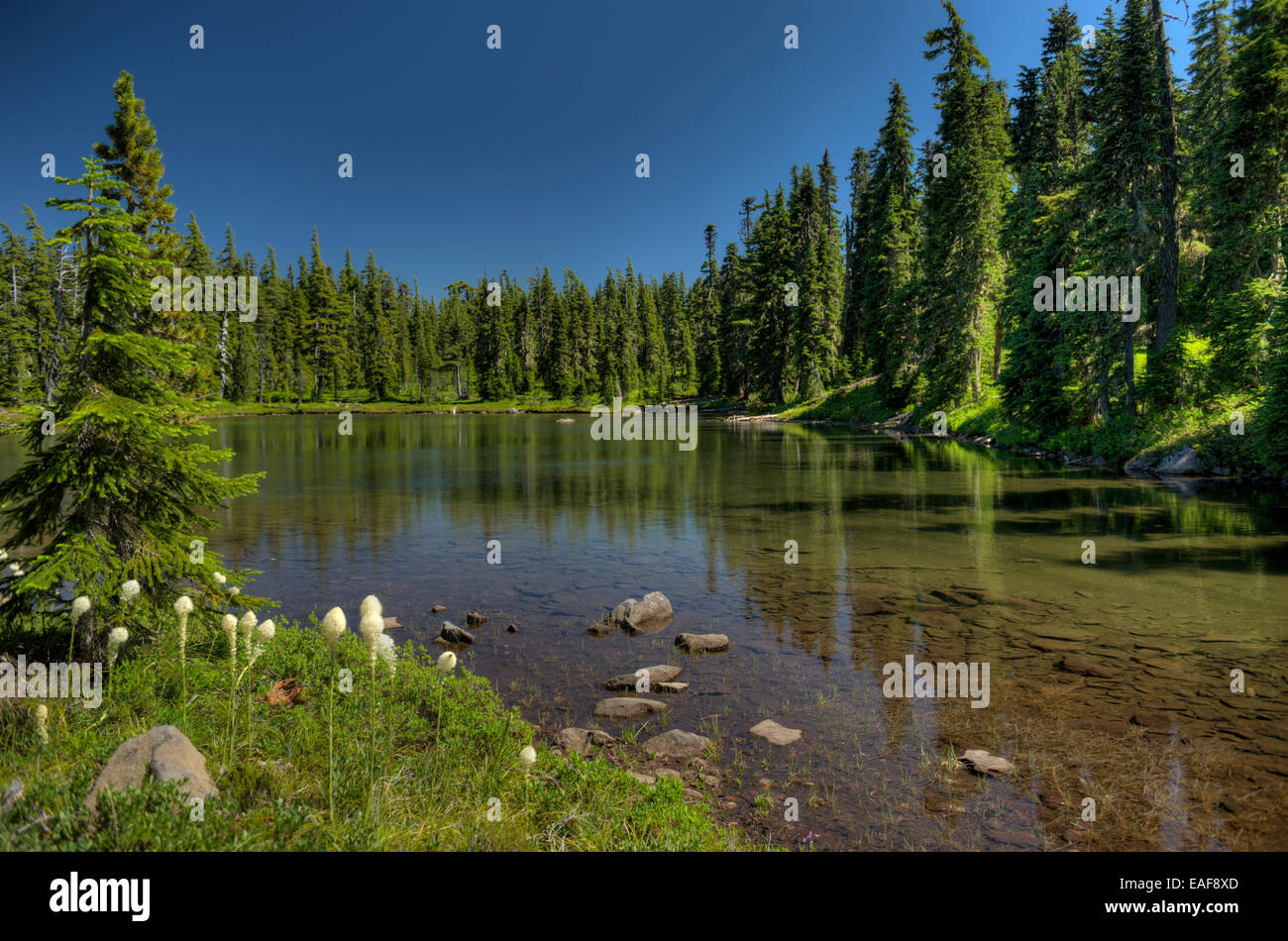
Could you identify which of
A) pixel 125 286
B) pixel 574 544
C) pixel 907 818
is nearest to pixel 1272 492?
pixel 574 544

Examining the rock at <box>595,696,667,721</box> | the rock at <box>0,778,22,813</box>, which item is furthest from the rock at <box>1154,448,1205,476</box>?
the rock at <box>0,778,22,813</box>

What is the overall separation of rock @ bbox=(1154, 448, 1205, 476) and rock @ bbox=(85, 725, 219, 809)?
3501 centimetres

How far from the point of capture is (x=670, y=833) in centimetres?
578

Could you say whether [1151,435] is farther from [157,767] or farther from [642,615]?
[157,767]

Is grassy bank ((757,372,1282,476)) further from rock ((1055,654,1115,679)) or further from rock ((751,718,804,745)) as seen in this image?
rock ((751,718,804,745))

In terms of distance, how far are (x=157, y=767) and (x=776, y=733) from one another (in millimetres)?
6264

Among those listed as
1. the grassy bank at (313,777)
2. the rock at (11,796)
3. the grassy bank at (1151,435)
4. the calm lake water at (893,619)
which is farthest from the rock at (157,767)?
the grassy bank at (1151,435)

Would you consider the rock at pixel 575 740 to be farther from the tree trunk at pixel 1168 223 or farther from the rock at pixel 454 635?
the tree trunk at pixel 1168 223

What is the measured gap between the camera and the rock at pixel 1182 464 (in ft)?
94.6

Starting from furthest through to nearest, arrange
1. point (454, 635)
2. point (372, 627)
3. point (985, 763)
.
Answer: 1. point (454, 635)
2. point (985, 763)
3. point (372, 627)

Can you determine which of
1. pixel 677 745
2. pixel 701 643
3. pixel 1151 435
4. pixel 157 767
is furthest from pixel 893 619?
pixel 1151 435

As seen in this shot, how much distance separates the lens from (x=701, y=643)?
11539 mm

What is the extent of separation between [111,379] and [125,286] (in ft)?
3.58
